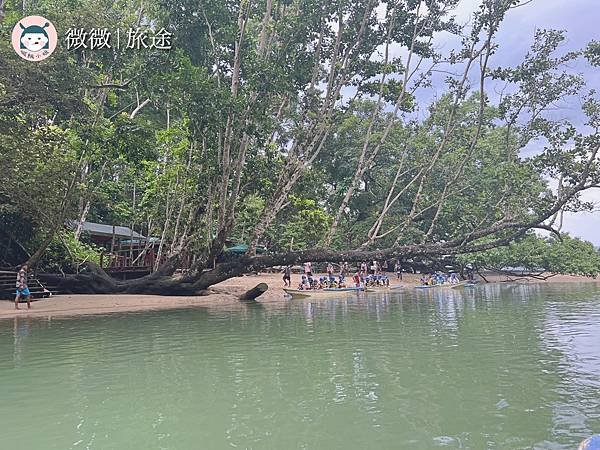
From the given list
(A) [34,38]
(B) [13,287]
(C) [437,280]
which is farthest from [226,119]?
(C) [437,280]

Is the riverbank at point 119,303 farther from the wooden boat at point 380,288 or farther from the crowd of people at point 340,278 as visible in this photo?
the wooden boat at point 380,288

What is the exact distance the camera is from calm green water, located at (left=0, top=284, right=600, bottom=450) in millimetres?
4906

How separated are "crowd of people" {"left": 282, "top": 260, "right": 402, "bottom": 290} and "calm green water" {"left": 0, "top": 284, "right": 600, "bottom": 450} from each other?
46.2 feet

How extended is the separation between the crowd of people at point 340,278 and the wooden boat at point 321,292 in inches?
29.9

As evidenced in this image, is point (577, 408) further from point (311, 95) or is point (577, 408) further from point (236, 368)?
point (311, 95)

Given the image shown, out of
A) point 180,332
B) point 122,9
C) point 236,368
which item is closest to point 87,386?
point 236,368

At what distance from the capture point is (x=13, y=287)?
18.4 meters

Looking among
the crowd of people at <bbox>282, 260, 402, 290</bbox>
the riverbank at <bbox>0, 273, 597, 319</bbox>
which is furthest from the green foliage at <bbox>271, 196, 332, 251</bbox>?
the riverbank at <bbox>0, 273, 597, 319</bbox>

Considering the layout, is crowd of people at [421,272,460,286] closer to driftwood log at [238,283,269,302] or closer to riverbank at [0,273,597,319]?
riverbank at [0,273,597,319]

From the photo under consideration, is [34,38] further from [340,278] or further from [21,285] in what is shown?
[340,278]

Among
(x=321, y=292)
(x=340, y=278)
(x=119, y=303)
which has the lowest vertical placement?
(x=321, y=292)

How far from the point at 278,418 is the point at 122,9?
23.6 meters

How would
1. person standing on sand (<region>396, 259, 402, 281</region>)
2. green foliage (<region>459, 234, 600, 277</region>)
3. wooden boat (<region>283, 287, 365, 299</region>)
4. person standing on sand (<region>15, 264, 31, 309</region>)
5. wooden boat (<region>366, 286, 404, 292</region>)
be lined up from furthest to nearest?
green foliage (<region>459, 234, 600, 277</region>), person standing on sand (<region>396, 259, 402, 281</region>), wooden boat (<region>366, 286, 404, 292</region>), wooden boat (<region>283, 287, 365, 299</region>), person standing on sand (<region>15, 264, 31, 309</region>)

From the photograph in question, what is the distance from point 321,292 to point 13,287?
1528 centimetres
